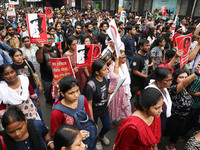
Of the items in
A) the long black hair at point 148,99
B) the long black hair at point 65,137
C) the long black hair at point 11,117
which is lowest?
the long black hair at point 65,137

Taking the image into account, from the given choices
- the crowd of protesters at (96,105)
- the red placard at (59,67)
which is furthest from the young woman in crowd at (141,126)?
the red placard at (59,67)

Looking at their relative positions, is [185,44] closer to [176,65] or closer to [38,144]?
[176,65]

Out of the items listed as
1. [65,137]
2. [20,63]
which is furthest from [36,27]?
[65,137]

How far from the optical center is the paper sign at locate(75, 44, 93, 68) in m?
2.79

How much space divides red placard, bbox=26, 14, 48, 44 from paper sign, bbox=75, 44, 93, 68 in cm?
82

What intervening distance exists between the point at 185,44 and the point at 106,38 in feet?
9.98

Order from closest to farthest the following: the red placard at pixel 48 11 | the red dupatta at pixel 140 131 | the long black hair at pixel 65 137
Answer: the long black hair at pixel 65 137 → the red dupatta at pixel 140 131 → the red placard at pixel 48 11

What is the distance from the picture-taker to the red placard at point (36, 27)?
2982 millimetres

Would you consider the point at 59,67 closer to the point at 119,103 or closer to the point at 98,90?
the point at 98,90

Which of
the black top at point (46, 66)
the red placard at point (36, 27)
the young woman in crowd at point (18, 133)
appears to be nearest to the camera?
the young woman in crowd at point (18, 133)

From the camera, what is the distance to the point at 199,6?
15.0 meters

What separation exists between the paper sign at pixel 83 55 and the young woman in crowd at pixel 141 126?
1.49 m

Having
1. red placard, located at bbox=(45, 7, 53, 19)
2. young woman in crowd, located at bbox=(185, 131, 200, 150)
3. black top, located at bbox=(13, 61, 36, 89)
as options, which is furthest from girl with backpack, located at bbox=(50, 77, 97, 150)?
red placard, located at bbox=(45, 7, 53, 19)

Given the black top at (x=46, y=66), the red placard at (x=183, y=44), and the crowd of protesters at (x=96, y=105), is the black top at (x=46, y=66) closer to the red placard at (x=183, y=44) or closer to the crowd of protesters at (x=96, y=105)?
the crowd of protesters at (x=96, y=105)
